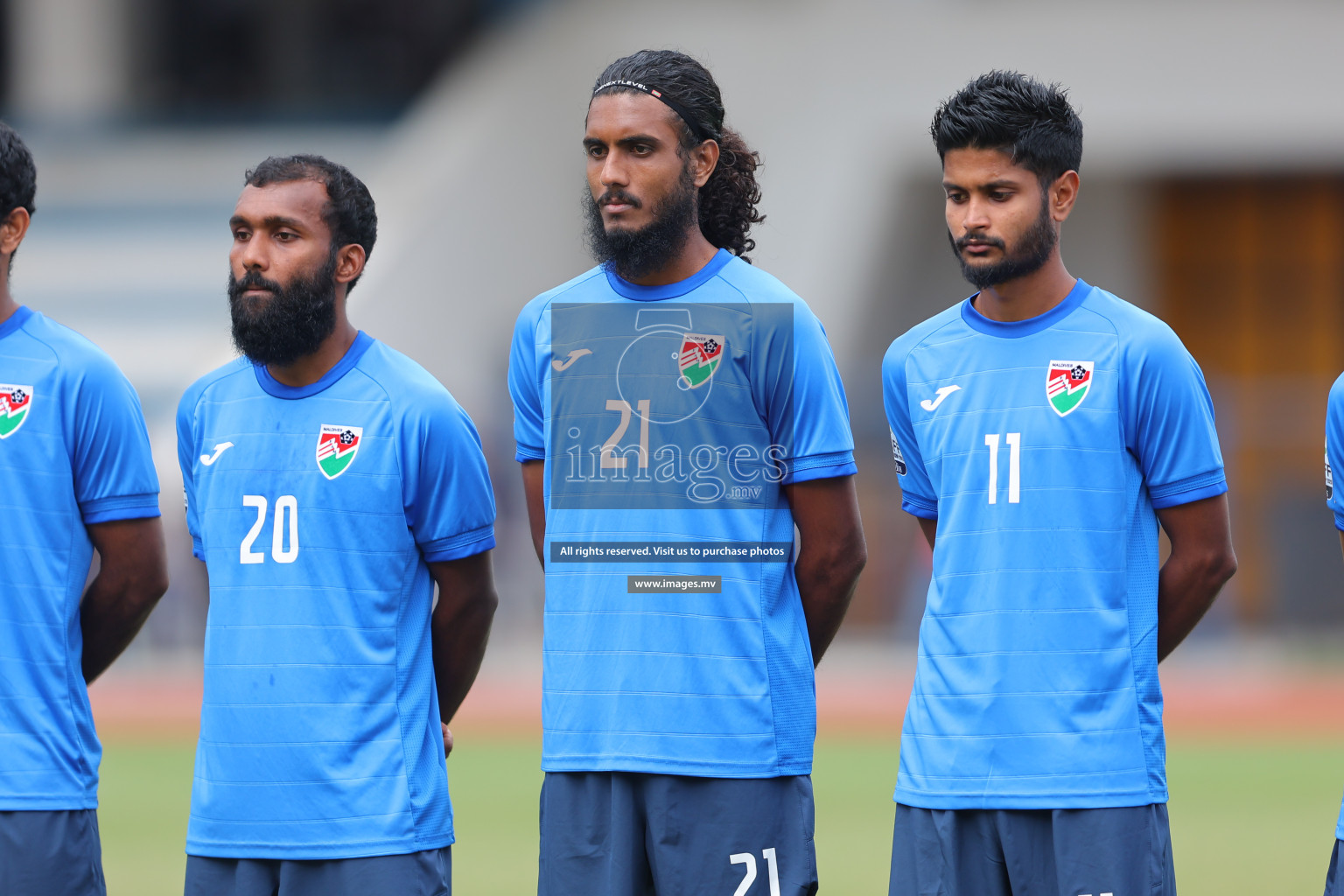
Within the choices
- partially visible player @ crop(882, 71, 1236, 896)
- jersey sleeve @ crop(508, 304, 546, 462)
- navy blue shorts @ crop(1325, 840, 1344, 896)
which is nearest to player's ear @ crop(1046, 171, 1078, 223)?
partially visible player @ crop(882, 71, 1236, 896)

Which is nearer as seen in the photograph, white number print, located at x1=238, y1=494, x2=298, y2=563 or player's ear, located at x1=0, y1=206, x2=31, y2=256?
white number print, located at x1=238, y1=494, x2=298, y2=563

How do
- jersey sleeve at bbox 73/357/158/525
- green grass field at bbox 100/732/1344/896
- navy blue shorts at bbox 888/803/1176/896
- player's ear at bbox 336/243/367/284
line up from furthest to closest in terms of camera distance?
1. green grass field at bbox 100/732/1344/896
2. player's ear at bbox 336/243/367/284
3. jersey sleeve at bbox 73/357/158/525
4. navy blue shorts at bbox 888/803/1176/896

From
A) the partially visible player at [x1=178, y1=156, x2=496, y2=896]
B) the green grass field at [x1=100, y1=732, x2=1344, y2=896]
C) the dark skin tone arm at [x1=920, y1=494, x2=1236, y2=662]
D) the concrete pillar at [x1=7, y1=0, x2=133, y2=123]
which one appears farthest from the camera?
the concrete pillar at [x1=7, y1=0, x2=133, y2=123]

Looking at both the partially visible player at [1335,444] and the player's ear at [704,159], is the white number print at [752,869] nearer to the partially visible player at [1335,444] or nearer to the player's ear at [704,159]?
the partially visible player at [1335,444]

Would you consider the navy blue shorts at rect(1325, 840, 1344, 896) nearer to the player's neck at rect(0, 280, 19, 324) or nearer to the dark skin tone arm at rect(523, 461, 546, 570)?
the dark skin tone arm at rect(523, 461, 546, 570)

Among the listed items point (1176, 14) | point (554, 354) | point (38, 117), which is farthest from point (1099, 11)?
point (554, 354)

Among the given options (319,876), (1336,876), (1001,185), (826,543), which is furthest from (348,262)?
(1336,876)

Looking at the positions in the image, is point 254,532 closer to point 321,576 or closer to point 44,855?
point 321,576

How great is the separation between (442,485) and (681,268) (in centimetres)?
80

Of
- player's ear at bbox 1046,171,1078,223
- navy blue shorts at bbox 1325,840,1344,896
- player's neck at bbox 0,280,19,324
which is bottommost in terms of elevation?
navy blue shorts at bbox 1325,840,1344,896

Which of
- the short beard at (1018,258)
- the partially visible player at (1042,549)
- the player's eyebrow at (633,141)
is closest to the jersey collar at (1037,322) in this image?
the partially visible player at (1042,549)

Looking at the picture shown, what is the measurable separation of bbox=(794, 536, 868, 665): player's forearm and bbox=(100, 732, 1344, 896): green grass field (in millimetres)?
4371

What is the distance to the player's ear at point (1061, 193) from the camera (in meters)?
4.40

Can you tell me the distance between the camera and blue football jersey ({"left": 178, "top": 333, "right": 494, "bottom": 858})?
4.16 meters
